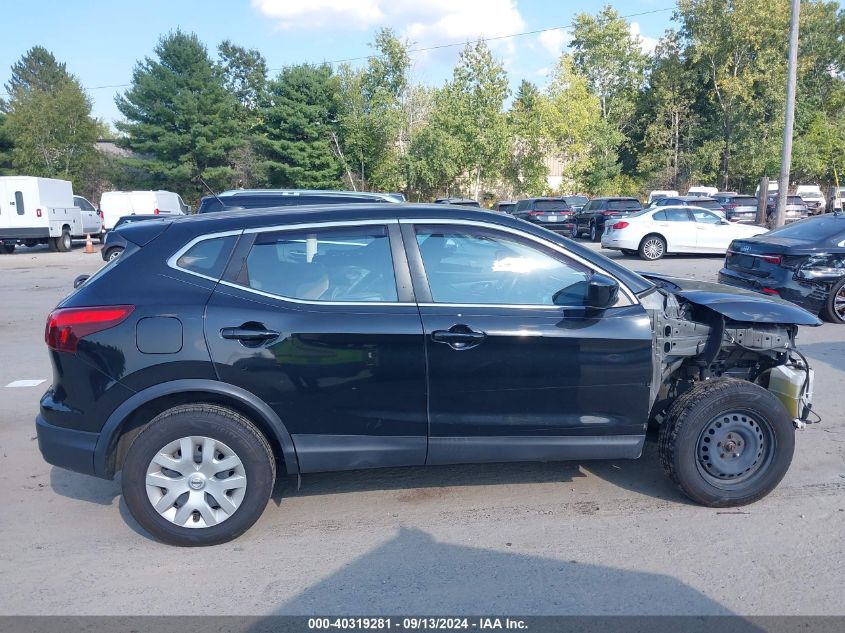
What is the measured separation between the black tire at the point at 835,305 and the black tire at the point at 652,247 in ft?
32.5

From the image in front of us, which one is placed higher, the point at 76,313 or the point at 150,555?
the point at 76,313

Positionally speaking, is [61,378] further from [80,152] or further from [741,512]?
[80,152]

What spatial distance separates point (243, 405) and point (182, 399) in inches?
13.5

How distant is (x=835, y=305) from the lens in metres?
9.77

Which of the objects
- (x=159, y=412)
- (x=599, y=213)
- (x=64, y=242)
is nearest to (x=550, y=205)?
(x=599, y=213)

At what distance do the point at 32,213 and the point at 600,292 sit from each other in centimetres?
2505

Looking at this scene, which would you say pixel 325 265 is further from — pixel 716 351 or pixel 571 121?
pixel 571 121

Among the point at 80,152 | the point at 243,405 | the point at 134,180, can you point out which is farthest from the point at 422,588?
the point at 80,152

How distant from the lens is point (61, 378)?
12.7 ft

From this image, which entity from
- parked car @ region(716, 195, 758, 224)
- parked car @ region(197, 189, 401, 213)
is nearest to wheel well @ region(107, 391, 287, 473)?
parked car @ region(197, 189, 401, 213)

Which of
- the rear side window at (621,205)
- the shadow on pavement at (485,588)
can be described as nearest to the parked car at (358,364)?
the shadow on pavement at (485,588)

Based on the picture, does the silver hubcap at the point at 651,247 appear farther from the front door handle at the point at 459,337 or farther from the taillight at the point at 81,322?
the taillight at the point at 81,322

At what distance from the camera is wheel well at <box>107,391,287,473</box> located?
389cm

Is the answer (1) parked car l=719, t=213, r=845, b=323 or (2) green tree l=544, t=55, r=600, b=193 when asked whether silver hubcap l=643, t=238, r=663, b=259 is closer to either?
(1) parked car l=719, t=213, r=845, b=323
